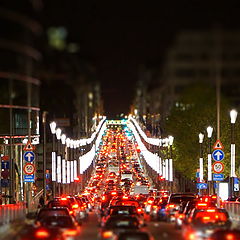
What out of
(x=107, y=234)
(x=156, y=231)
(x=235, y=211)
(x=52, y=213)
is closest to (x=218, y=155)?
(x=235, y=211)

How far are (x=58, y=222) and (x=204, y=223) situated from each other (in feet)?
22.2

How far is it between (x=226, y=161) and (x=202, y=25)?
67.1 m

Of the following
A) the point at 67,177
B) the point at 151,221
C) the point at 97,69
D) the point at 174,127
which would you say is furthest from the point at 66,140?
the point at 97,69

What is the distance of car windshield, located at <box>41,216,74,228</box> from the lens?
47022 mm

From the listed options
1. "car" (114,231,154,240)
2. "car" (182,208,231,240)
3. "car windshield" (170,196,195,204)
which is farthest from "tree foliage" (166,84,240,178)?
"car" (114,231,154,240)

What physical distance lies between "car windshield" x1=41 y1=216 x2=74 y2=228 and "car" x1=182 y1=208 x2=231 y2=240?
535cm

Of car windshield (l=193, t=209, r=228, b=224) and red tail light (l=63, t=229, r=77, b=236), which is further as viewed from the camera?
car windshield (l=193, t=209, r=228, b=224)

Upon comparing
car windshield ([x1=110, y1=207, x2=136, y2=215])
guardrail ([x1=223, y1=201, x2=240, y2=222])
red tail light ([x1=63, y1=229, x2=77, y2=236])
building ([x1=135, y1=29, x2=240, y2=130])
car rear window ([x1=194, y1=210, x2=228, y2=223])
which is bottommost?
guardrail ([x1=223, y1=201, x2=240, y2=222])

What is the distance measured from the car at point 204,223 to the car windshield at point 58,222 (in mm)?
5348

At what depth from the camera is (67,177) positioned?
126 meters

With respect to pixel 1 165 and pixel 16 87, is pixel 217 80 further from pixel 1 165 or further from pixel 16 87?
pixel 1 165

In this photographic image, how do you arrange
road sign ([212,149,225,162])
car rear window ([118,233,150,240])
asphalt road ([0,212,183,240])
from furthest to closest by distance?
1. road sign ([212,149,225,162])
2. asphalt road ([0,212,183,240])
3. car rear window ([118,233,150,240])

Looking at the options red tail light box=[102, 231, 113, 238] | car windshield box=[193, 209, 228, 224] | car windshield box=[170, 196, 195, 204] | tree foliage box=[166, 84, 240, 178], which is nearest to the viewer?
red tail light box=[102, 231, 113, 238]

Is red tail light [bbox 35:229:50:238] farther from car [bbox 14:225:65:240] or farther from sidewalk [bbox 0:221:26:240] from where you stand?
sidewalk [bbox 0:221:26:240]
